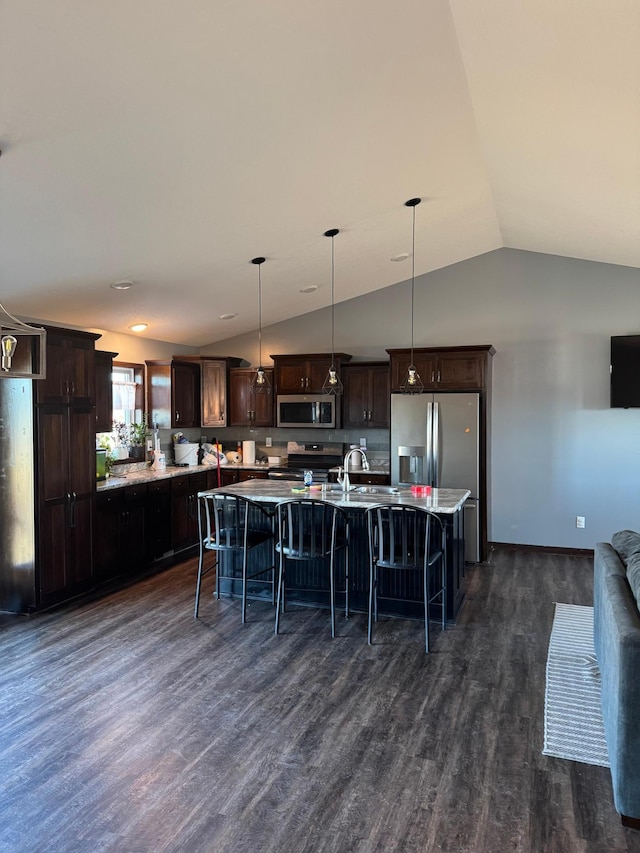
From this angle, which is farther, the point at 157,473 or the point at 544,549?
the point at 544,549

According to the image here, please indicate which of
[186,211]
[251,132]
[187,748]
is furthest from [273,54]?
[187,748]

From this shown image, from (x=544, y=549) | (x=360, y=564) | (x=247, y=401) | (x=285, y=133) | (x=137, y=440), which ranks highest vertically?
(x=285, y=133)

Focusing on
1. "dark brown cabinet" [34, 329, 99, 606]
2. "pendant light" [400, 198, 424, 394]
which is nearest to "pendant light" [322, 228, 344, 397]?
"pendant light" [400, 198, 424, 394]

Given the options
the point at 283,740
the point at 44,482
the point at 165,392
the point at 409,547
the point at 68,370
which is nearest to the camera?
the point at 283,740

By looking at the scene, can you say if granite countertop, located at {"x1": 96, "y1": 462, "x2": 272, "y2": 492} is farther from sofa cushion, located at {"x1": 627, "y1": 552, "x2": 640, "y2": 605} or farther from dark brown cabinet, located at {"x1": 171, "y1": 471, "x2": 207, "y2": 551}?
sofa cushion, located at {"x1": 627, "y1": 552, "x2": 640, "y2": 605}

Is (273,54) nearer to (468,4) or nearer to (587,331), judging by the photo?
(468,4)

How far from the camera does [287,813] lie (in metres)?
2.30

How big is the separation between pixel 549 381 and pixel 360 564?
3275 mm

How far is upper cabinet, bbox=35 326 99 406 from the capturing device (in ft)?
15.0

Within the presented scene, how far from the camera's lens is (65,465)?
15.5 feet

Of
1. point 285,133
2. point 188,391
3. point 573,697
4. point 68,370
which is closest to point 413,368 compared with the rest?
point 285,133

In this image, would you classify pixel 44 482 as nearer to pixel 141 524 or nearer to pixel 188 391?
pixel 141 524

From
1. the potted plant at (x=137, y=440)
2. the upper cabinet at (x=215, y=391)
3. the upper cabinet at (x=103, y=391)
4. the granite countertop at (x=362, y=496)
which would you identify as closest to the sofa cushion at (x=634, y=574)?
the granite countertop at (x=362, y=496)

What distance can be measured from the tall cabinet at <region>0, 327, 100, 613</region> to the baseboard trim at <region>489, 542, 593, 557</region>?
4426 mm
